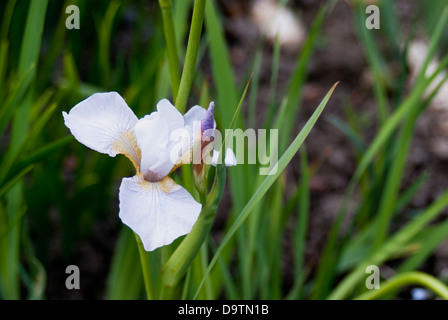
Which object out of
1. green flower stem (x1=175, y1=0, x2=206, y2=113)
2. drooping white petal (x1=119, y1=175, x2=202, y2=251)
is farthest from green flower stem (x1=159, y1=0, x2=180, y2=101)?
drooping white petal (x1=119, y1=175, x2=202, y2=251)

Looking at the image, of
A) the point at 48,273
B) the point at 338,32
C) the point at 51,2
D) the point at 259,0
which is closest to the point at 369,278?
the point at 48,273

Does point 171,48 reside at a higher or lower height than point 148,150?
higher

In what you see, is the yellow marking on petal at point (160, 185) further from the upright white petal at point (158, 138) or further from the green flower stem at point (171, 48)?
the green flower stem at point (171, 48)

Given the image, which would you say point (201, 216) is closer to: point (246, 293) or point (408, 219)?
point (246, 293)

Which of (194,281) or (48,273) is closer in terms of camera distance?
(194,281)

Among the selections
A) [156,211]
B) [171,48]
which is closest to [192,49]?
[171,48]

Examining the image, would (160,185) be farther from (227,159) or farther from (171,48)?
(171,48)

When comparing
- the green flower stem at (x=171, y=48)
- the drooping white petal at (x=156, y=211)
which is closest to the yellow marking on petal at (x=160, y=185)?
the drooping white petal at (x=156, y=211)
